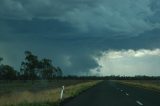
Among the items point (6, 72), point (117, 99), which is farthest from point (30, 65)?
point (117, 99)

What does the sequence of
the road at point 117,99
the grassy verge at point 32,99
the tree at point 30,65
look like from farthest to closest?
the tree at point 30,65
the road at point 117,99
the grassy verge at point 32,99

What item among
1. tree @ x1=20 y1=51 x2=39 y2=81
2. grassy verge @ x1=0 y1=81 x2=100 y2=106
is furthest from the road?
tree @ x1=20 y1=51 x2=39 y2=81

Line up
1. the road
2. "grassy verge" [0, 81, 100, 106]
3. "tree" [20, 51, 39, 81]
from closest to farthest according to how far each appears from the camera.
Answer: "grassy verge" [0, 81, 100, 106] < the road < "tree" [20, 51, 39, 81]

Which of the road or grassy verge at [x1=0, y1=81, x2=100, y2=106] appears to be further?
the road

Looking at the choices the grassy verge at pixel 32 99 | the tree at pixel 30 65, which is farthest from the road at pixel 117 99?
the tree at pixel 30 65

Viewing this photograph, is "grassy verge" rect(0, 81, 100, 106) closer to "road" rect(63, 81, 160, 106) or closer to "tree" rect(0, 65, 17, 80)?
"road" rect(63, 81, 160, 106)

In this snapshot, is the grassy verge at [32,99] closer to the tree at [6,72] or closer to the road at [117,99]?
the road at [117,99]

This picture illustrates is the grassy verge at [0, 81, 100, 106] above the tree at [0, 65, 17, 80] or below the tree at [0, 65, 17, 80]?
below

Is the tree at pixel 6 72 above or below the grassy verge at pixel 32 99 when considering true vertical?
above

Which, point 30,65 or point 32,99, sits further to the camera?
point 30,65

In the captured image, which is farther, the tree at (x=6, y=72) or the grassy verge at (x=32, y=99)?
the tree at (x=6, y=72)

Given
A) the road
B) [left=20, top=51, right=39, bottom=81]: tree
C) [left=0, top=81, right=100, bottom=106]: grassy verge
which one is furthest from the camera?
[left=20, top=51, right=39, bottom=81]: tree

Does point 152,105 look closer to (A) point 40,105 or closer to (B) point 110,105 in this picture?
(B) point 110,105

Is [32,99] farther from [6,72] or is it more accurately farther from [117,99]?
[6,72]
